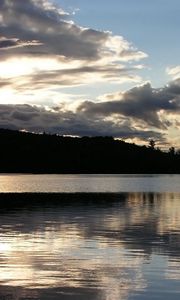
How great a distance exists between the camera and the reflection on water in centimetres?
2136

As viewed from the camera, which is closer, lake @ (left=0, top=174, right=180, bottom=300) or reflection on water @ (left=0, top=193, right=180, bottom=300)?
lake @ (left=0, top=174, right=180, bottom=300)

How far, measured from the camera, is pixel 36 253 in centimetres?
3098

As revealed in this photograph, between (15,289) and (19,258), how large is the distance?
780 cm

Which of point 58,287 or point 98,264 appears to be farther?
point 98,264

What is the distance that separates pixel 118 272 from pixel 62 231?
709 inches

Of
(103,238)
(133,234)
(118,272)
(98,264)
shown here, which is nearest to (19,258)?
(98,264)

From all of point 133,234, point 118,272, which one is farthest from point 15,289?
point 133,234

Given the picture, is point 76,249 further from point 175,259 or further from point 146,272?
point 146,272

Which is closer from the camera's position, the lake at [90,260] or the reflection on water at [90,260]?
the lake at [90,260]

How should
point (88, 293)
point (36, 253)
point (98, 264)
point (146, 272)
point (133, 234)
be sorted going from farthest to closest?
point (133, 234) → point (36, 253) → point (98, 264) → point (146, 272) → point (88, 293)

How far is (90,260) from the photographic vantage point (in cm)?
2867

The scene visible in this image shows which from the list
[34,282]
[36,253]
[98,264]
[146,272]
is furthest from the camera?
[36,253]

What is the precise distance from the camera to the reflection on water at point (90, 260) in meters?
21.4

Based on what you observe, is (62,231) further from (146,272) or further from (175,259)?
(146,272)
